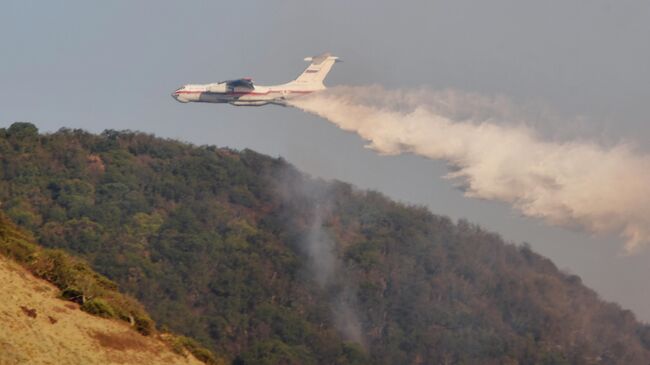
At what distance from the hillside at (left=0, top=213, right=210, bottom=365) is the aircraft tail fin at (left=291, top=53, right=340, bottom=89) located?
168 ft

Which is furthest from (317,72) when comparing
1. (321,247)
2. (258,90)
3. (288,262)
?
(321,247)

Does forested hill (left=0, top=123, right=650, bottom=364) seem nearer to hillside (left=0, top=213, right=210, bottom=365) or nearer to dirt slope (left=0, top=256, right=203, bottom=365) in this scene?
hillside (left=0, top=213, right=210, bottom=365)

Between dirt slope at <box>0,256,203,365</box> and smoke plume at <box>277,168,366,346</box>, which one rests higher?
smoke plume at <box>277,168,366,346</box>

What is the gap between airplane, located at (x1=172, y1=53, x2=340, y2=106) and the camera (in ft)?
322

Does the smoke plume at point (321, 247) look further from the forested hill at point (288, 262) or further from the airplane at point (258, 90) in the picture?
the airplane at point (258, 90)

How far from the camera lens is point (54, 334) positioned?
4309cm

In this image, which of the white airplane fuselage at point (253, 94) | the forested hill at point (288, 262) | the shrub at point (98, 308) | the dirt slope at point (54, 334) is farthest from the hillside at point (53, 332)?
the forested hill at point (288, 262)

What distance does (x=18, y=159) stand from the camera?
144000mm

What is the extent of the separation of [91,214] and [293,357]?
33.5 metres

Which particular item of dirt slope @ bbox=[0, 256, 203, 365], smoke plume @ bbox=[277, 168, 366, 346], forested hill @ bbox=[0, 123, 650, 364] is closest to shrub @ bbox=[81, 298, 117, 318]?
dirt slope @ bbox=[0, 256, 203, 365]

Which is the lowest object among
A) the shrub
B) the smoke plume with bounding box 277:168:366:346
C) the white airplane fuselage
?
the shrub

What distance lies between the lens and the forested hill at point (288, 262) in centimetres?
12681

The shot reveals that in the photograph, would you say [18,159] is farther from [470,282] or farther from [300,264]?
[470,282]

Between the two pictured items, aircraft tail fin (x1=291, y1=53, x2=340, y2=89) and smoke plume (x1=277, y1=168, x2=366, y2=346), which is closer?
aircraft tail fin (x1=291, y1=53, x2=340, y2=89)
